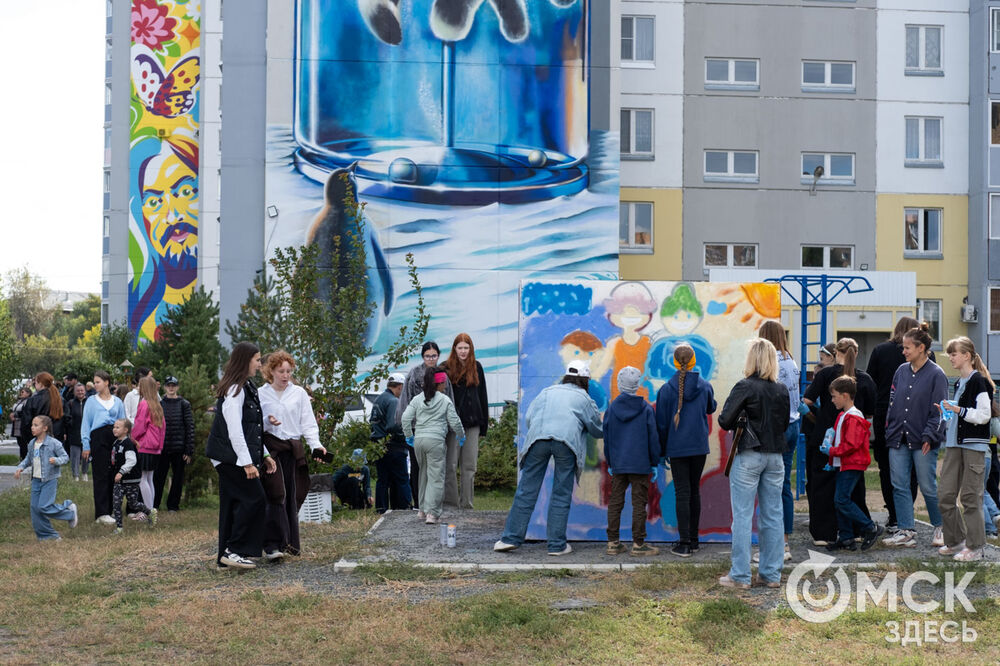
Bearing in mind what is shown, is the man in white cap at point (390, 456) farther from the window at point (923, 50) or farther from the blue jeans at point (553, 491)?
the window at point (923, 50)

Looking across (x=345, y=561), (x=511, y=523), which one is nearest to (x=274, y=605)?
(x=345, y=561)

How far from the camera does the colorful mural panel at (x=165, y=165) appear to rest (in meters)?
59.9

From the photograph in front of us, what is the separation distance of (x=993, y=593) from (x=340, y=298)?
9.01 metres

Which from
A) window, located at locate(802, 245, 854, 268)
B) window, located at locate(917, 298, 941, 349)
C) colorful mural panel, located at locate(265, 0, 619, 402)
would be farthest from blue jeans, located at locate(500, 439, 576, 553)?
window, located at locate(917, 298, 941, 349)

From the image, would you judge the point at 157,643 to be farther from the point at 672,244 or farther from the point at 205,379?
the point at 672,244

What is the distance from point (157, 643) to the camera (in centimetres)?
774

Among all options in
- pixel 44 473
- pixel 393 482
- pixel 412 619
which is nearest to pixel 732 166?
pixel 393 482

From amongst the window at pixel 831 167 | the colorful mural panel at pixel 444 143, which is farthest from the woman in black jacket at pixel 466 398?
the window at pixel 831 167

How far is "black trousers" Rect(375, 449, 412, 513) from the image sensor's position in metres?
14.8

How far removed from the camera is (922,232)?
3856 centimetres

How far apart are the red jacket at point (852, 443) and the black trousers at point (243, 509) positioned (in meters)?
5.32

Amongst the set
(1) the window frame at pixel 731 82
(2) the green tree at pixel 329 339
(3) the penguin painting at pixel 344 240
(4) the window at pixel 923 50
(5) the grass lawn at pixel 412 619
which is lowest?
(5) the grass lawn at pixel 412 619

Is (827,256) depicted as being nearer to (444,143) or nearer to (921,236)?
(921,236)

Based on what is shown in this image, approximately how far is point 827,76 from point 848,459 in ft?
97.3
